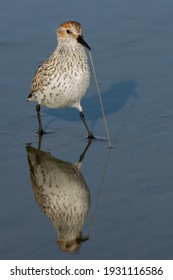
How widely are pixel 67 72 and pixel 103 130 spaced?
3.20ft

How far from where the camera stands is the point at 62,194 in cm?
992

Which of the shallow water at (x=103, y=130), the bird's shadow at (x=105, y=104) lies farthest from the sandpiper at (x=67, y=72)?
the bird's shadow at (x=105, y=104)

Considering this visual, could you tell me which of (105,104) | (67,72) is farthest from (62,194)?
(105,104)

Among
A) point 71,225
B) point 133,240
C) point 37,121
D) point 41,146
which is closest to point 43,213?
point 71,225

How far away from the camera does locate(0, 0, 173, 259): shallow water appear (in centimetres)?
887

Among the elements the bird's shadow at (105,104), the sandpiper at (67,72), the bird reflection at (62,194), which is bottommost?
the bird reflection at (62,194)

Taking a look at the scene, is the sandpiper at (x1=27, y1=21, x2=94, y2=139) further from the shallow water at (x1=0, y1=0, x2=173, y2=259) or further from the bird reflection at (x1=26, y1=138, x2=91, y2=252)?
the bird reflection at (x1=26, y1=138, x2=91, y2=252)

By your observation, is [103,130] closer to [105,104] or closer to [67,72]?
[105,104]

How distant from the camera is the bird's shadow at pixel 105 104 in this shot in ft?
40.7

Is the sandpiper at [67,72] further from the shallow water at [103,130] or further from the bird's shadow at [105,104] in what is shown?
the bird's shadow at [105,104]

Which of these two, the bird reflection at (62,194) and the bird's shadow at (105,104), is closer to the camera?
the bird reflection at (62,194)

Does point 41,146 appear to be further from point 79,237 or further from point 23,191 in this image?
point 79,237

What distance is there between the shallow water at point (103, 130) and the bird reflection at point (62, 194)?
0.07 m

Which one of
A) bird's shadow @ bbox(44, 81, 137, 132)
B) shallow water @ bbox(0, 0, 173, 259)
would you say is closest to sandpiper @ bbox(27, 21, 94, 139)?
shallow water @ bbox(0, 0, 173, 259)
